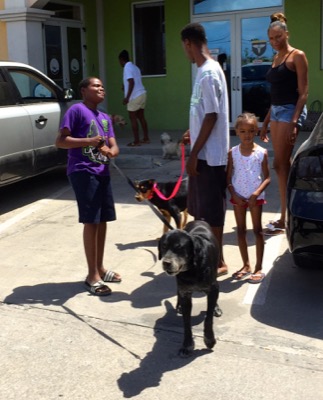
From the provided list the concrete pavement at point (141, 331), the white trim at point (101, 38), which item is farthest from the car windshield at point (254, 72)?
the concrete pavement at point (141, 331)

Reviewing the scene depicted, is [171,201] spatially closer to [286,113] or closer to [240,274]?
[240,274]

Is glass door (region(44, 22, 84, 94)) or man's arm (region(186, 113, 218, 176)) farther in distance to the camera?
glass door (region(44, 22, 84, 94))

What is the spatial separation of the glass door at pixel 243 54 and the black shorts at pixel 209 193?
8294 millimetres

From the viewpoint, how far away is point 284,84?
223 inches

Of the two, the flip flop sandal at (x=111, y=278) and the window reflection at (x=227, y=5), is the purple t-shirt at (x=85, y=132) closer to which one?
the flip flop sandal at (x=111, y=278)

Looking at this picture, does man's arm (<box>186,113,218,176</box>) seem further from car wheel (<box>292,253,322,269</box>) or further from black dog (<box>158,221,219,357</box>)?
car wheel (<box>292,253,322,269</box>)

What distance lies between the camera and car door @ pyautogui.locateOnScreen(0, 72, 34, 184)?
23.9ft

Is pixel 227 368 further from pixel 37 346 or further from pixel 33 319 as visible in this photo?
pixel 33 319

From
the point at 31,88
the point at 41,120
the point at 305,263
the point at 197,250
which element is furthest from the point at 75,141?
the point at 31,88

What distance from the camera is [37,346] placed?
3.87m

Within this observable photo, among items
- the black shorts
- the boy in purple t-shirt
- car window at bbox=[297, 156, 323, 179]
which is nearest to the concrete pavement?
the boy in purple t-shirt

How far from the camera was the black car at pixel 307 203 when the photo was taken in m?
3.94

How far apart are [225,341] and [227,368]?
1.19 feet

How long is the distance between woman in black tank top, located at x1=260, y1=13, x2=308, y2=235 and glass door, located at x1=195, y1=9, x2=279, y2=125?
6478 mm
